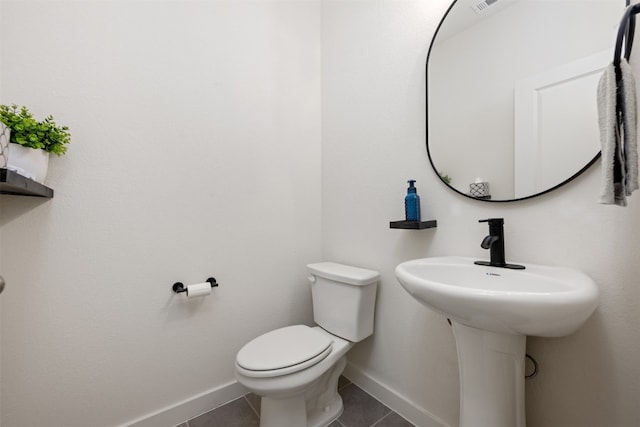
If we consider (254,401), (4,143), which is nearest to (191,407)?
(254,401)

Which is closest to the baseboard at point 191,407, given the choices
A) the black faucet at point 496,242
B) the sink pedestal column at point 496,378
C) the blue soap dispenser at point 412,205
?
the sink pedestal column at point 496,378

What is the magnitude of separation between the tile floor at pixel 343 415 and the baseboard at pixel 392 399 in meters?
0.03

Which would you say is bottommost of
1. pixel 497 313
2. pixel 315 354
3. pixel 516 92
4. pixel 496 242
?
pixel 315 354

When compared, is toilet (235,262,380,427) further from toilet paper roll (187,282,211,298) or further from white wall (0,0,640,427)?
toilet paper roll (187,282,211,298)

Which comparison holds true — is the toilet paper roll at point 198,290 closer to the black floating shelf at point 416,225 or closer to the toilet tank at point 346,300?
the toilet tank at point 346,300

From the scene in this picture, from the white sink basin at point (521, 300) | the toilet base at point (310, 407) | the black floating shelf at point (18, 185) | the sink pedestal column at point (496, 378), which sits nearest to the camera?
the white sink basin at point (521, 300)

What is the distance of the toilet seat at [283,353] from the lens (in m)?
0.99

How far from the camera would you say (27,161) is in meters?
0.81

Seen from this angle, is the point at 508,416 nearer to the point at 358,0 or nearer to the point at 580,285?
the point at 580,285

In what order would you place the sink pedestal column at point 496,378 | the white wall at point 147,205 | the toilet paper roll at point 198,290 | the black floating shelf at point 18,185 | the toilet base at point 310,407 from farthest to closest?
the toilet paper roll at point 198,290, the toilet base at point 310,407, the white wall at point 147,205, the sink pedestal column at point 496,378, the black floating shelf at point 18,185

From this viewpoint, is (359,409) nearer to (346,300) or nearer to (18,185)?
(346,300)

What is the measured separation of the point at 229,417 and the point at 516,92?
6.09 ft

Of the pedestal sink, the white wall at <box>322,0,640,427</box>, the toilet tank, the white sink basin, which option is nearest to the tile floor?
the white wall at <box>322,0,640,427</box>

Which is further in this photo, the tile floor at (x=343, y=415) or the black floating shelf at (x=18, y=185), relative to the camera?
the tile floor at (x=343, y=415)
